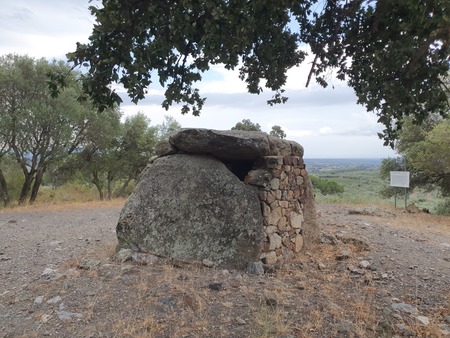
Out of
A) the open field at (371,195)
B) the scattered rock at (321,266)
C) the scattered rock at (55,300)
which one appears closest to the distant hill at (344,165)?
the open field at (371,195)

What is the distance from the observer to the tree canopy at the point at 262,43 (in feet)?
12.1

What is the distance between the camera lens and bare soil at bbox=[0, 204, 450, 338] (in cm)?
374

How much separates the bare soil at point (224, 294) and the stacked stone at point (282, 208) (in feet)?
0.98

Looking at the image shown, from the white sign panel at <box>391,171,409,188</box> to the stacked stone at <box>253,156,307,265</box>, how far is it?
845 cm

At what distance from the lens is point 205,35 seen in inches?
152

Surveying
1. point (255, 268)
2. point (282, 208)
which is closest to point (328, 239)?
point (282, 208)

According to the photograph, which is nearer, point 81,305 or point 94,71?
point 94,71

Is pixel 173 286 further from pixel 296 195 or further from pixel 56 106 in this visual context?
pixel 56 106

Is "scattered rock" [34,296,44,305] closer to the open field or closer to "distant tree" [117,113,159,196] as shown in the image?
the open field

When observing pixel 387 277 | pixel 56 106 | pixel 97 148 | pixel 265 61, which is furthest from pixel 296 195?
pixel 97 148

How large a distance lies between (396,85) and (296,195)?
328 cm

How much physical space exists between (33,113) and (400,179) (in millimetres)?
13962

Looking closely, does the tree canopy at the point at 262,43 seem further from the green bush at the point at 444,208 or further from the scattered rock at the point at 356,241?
the green bush at the point at 444,208

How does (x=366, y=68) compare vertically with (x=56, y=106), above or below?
below
